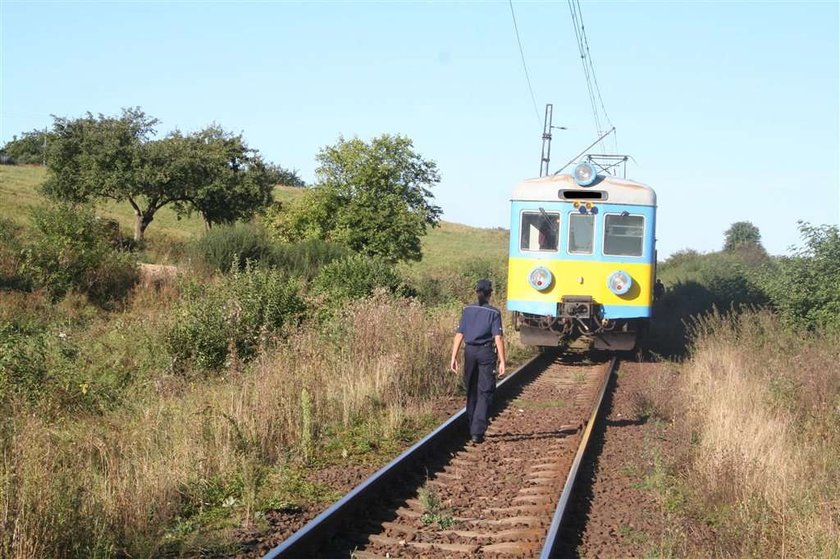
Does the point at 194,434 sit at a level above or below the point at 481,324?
below

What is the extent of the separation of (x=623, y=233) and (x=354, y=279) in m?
6.15

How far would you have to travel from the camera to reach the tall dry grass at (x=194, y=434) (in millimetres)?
5336

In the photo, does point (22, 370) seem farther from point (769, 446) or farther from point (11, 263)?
point (11, 263)

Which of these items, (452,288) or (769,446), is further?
(452,288)

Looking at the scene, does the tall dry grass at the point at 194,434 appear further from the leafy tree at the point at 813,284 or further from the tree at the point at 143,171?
the tree at the point at 143,171

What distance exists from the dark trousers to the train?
691cm

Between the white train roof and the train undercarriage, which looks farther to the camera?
the white train roof

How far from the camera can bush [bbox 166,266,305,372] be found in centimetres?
1315

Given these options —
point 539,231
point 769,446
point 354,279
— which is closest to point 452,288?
point 354,279

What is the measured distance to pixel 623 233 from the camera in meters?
16.3

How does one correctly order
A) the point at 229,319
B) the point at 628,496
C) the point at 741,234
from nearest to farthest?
the point at 628,496 → the point at 229,319 → the point at 741,234

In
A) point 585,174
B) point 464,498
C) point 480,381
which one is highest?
point 585,174

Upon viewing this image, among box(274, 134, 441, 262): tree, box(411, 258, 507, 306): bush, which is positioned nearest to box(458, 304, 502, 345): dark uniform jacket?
box(411, 258, 507, 306): bush

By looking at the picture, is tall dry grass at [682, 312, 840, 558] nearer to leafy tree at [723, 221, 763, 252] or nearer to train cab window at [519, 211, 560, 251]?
train cab window at [519, 211, 560, 251]
